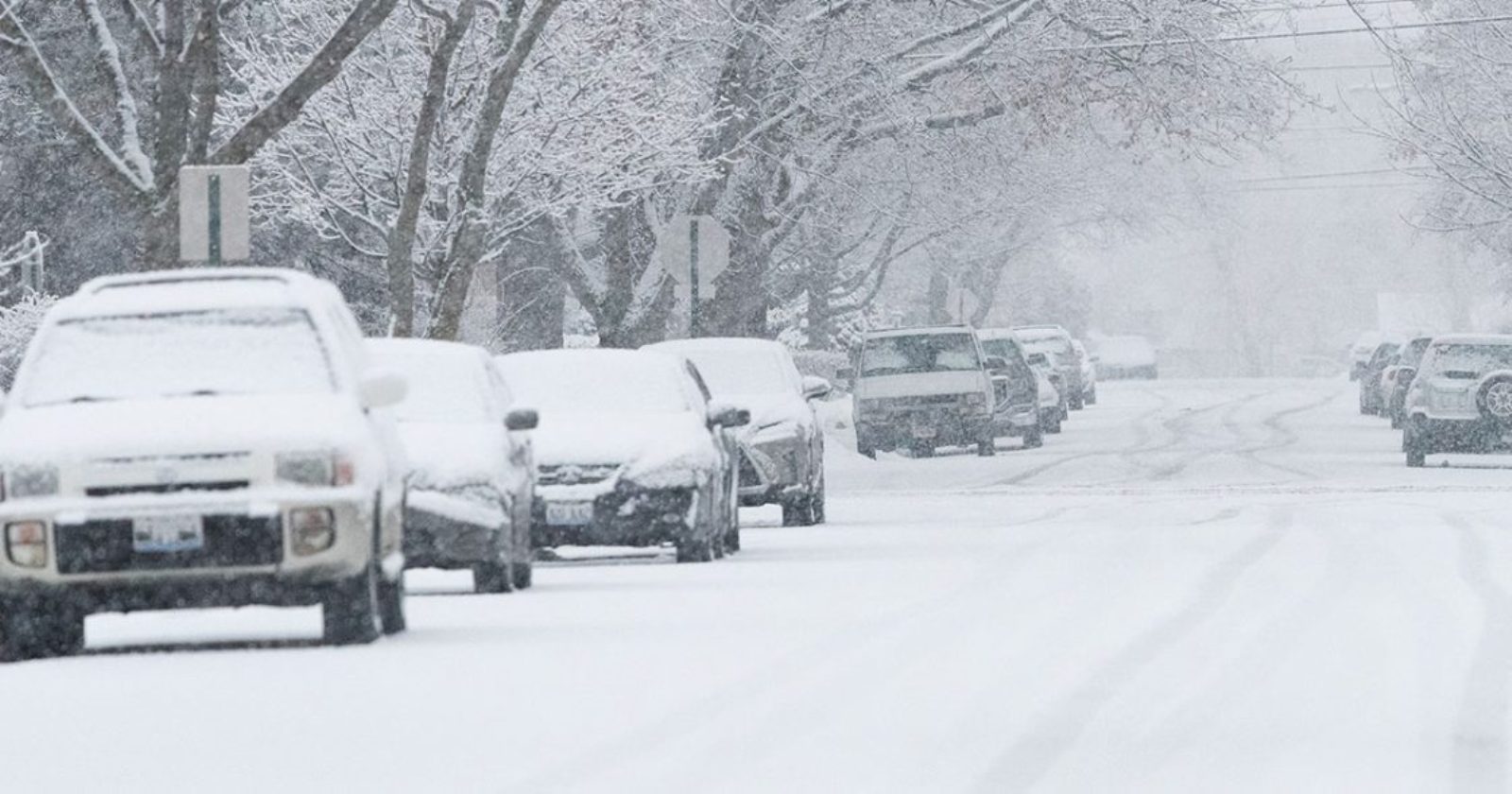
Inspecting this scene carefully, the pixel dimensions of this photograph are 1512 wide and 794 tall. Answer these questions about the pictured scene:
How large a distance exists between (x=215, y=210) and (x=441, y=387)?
4.67m

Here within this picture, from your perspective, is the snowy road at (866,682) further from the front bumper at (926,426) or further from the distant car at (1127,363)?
the distant car at (1127,363)

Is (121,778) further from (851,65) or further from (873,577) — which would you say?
(851,65)

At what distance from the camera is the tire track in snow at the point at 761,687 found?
9.41 m

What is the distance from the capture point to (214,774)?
9461mm

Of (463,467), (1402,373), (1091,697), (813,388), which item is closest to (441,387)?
(463,467)

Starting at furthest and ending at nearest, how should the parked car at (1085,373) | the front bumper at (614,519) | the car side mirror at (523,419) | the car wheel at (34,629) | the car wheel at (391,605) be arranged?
1. the parked car at (1085,373)
2. the front bumper at (614,519)
3. the car side mirror at (523,419)
4. the car wheel at (391,605)
5. the car wheel at (34,629)

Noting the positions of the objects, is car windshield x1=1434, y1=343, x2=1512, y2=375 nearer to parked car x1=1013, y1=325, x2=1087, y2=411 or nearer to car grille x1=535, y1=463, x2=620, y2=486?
car grille x1=535, y1=463, x2=620, y2=486

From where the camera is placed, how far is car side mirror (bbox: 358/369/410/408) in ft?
46.2

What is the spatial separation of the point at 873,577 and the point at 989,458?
24.7 metres

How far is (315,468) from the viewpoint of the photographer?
1354 cm

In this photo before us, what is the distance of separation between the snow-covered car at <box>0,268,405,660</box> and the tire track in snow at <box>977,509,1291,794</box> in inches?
132

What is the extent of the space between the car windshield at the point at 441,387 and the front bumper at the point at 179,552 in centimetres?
453

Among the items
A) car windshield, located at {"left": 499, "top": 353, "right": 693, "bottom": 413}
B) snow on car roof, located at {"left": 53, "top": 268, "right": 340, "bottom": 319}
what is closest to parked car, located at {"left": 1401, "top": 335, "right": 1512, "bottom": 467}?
car windshield, located at {"left": 499, "top": 353, "right": 693, "bottom": 413}

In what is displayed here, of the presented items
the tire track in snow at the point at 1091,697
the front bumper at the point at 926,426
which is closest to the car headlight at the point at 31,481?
the tire track in snow at the point at 1091,697
